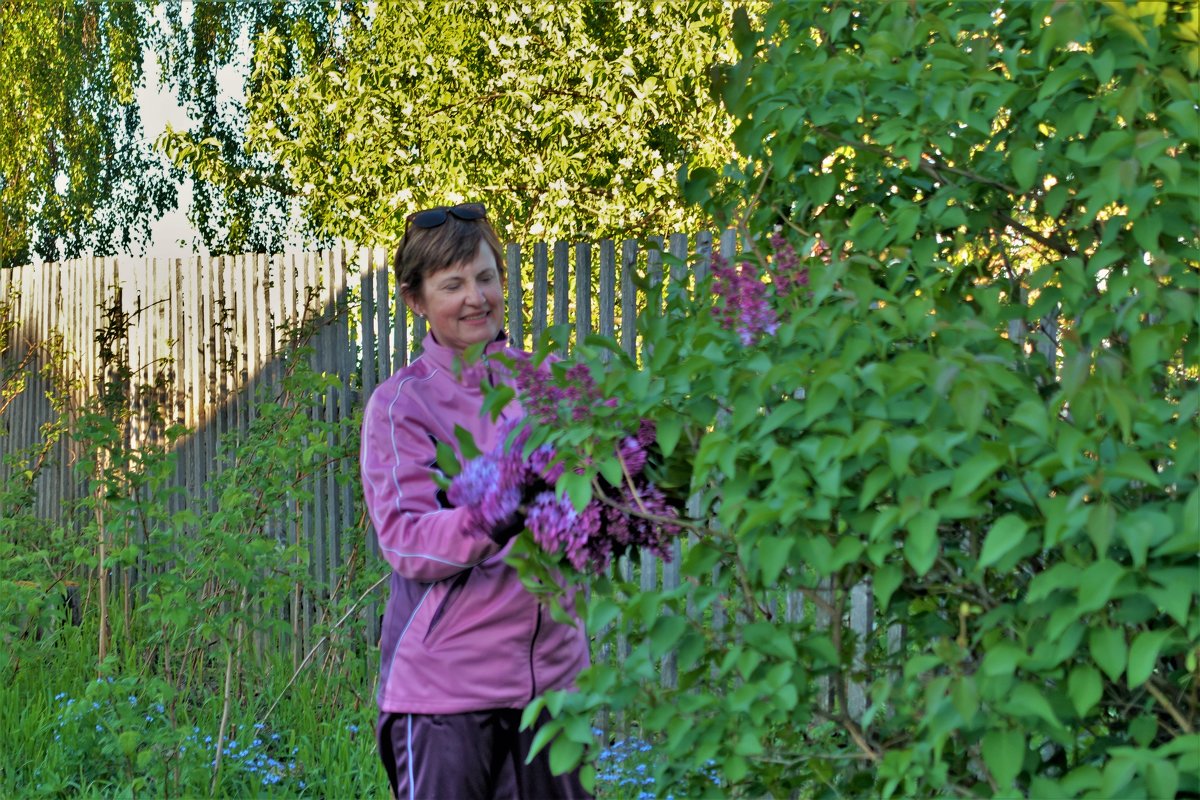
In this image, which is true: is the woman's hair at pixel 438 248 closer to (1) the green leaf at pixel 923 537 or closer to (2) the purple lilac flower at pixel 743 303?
(2) the purple lilac flower at pixel 743 303

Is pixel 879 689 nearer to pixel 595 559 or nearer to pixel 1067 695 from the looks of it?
pixel 1067 695

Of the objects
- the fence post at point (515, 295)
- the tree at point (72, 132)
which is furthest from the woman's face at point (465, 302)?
the tree at point (72, 132)

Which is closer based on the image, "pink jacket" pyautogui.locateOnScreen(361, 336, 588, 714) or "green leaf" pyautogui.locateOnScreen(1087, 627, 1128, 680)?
"green leaf" pyautogui.locateOnScreen(1087, 627, 1128, 680)

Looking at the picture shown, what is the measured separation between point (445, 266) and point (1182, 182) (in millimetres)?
1466

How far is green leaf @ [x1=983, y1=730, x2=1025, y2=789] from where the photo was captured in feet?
4.26

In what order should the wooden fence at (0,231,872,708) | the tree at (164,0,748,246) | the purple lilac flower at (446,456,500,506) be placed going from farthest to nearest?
1. the tree at (164,0,748,246)
2. the wooden fence at (0,231,872,708)
3. the purple lilac flower at (446,456,500,506)

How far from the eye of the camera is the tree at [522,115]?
919cm

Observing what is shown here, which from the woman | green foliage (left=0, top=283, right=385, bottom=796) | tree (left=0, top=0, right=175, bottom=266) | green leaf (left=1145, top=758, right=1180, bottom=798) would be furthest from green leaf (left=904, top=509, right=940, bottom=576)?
tree (left=0, top=0, right=175, bottom=266)

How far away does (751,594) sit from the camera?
1601mm

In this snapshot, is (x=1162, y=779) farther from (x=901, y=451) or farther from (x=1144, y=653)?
(x=901, y=451)

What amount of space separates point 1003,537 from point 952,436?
0.11 meters

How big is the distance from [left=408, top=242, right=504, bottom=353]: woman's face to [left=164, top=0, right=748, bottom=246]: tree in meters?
6.26

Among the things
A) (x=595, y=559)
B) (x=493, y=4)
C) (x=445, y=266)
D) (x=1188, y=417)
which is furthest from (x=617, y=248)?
(x=493, y=4)

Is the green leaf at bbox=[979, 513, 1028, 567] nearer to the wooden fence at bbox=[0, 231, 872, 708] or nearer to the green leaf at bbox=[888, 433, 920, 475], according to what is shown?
the green leaf at bbox=[888, 433, 920, 475]
